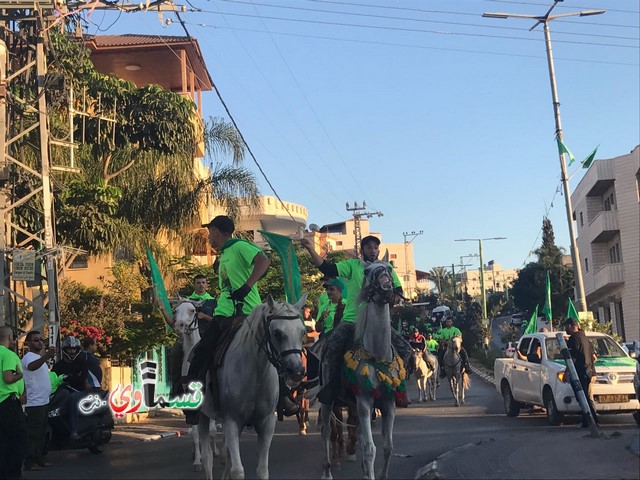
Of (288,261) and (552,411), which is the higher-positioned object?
(288,261)

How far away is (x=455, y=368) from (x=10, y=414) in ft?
47.8

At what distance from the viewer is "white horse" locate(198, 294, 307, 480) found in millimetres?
7875

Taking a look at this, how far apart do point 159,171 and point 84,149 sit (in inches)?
94.7

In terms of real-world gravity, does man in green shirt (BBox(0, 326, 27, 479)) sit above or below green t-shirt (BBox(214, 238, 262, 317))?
below

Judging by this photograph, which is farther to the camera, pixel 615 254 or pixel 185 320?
pixel 615 254

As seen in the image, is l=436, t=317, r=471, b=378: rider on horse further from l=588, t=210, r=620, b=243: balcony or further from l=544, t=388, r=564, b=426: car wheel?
l=588, t=210, r=620, b=243: balcony

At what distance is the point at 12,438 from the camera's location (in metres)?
10.6

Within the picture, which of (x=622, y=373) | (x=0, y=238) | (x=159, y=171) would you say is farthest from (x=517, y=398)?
(x=159, y=171)

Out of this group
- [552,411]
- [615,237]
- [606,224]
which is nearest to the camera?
[552,411]

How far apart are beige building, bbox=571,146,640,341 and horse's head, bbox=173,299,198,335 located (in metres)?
39.2

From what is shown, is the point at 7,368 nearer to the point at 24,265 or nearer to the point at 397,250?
the point at 24,265

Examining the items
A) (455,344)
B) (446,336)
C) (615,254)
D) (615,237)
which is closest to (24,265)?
(455,344)

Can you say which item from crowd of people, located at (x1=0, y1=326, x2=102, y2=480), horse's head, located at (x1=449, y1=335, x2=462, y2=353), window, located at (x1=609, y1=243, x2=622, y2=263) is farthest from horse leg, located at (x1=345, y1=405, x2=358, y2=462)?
window, located at (x1=609, y1=243, x2=622, y2=263)

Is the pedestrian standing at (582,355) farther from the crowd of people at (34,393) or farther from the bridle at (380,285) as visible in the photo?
the crowd of people at (34,393)
